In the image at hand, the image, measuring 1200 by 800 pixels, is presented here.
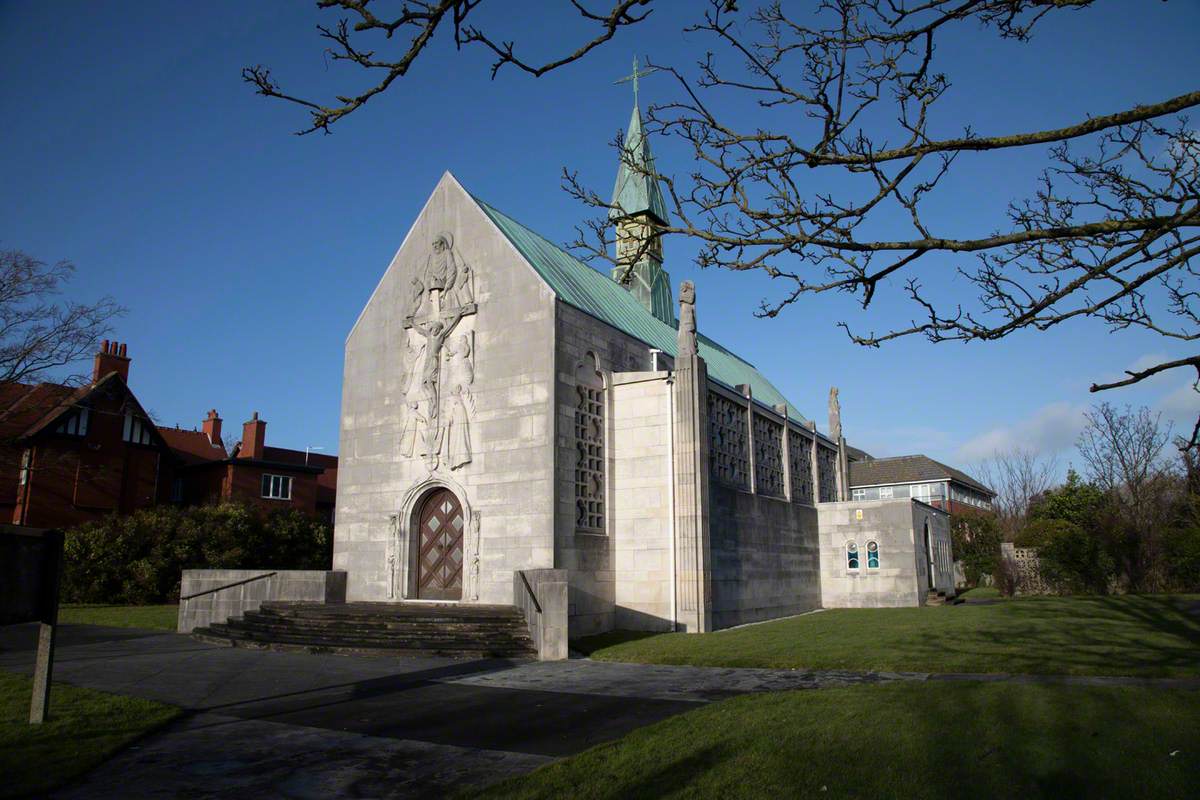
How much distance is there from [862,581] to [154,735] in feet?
88.5

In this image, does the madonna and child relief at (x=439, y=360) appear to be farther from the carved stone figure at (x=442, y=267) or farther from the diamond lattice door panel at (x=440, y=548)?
the diamond lattice door panel at (x=440, y=548)

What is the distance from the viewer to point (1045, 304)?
5629mm

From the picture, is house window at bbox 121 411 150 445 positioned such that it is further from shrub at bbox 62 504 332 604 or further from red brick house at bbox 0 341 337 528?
shrub at bbox 62 504 332 604

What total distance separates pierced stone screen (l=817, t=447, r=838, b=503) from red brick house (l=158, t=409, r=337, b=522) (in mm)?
22810

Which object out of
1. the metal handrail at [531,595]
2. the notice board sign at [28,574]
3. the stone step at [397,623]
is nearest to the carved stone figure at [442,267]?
the metal handrail at [531,595]

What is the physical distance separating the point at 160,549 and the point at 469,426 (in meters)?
17.1

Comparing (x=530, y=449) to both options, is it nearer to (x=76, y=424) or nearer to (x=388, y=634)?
(x=388, y=634)

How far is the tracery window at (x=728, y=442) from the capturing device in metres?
23.7

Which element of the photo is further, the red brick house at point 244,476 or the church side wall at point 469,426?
the red brick house at point 244,476

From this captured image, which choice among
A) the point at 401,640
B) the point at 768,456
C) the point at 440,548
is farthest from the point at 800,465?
the point at 401,640

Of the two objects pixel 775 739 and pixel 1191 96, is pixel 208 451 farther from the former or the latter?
pixel 1191 96

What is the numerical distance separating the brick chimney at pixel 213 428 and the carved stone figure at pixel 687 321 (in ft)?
118

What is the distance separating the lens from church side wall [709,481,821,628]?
73.4 ft

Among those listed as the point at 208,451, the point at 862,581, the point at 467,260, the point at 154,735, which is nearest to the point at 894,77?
the point at 154,735
